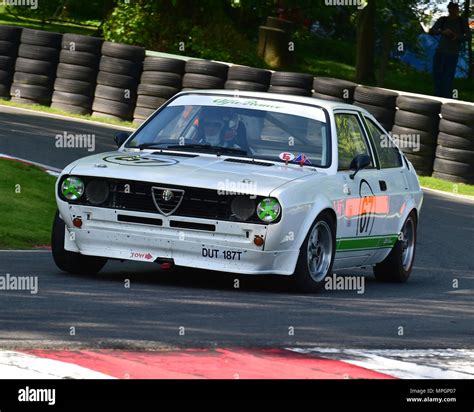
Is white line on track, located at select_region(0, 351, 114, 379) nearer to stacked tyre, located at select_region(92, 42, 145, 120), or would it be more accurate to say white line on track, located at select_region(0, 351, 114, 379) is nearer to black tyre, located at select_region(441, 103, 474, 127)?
black tyre, located at select_region(441, 103, 474, 127)

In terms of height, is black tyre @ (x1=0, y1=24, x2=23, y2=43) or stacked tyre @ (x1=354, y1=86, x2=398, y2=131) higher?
black tyre @ (x1=0, y1=24, x2=23, y2=43)

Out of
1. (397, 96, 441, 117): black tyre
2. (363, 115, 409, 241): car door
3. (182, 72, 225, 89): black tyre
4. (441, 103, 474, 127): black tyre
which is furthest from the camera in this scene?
(182, 72, 225, 89): black tyre

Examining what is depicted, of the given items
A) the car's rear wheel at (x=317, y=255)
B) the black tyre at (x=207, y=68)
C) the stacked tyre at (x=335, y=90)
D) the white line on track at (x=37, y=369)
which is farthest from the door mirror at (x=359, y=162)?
the black tyre at (x=207, y=68)

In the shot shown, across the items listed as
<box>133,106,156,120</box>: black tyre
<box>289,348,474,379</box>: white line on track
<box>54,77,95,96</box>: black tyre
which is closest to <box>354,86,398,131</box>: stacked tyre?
<box>133,106,156,120</box>: black tyre

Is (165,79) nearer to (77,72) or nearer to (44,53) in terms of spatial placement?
(77,72)

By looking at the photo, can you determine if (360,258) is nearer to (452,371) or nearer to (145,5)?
(452,371)

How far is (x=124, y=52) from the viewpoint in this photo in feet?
78.8

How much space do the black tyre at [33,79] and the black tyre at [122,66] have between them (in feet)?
4.18

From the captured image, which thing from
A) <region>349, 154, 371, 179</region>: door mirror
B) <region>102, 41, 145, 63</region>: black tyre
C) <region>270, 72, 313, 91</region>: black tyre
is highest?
<region>102, 41, 145, 63</region>: black tyre

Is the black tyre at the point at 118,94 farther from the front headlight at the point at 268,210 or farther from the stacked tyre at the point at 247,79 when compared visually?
the front headlight at the point at 268,210

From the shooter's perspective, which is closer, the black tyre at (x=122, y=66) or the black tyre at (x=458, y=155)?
the black tyre at (x=458, y=155)

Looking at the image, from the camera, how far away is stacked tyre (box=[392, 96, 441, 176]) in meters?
21.5

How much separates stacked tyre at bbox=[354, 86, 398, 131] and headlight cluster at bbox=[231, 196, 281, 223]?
12.3 meters

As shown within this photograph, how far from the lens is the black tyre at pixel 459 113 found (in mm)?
21266
